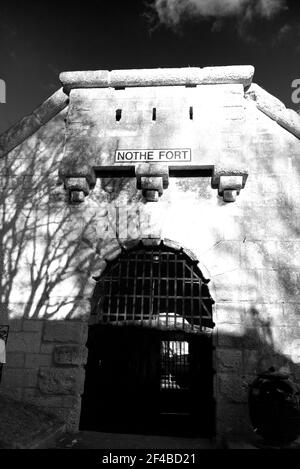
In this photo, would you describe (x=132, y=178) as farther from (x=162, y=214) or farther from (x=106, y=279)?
(x=106, y=279)

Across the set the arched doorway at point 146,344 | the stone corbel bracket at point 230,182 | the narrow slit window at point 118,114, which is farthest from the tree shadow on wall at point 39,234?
the stone corbel bracket at point 230,182

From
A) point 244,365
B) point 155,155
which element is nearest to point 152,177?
point 155,155

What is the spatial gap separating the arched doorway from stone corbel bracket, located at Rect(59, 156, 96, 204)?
1214 mm

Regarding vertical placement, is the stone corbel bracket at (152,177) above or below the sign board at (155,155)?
below

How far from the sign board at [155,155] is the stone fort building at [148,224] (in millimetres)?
17

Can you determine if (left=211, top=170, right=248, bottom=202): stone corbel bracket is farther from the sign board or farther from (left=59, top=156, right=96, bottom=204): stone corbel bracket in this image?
(left=59, top=156, right=96, bottom=204): stone corbel bracket

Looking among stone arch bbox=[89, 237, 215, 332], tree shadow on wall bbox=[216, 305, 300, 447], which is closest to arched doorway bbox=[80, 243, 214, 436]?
stone arch bbox=[89, 237, 215, 332]

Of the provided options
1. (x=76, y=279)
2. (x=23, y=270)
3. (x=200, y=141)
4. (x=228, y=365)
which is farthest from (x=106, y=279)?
(x=200, y=141)

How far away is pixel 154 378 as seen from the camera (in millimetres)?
8344

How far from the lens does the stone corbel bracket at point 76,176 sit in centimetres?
532

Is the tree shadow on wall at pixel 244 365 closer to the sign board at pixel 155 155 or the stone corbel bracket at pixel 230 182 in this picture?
the stone corbel bracket at pixel 230 182

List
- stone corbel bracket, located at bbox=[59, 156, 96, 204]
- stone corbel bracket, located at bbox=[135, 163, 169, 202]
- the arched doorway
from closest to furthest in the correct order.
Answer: the arched doorway
stone corbel bracket, located at bbox=[135, 163, 169, 202]
stone corbel bracket, located at bbox=[59, 156, 96, 204]

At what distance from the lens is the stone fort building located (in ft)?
15.6

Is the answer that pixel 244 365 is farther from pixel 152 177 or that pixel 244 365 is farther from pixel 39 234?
pixel 39 234
